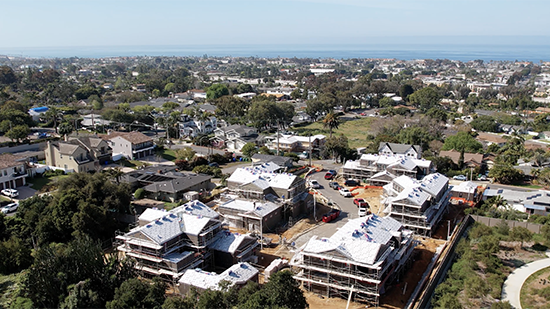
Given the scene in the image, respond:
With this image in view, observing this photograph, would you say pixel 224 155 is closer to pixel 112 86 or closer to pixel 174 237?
pixel 174 237

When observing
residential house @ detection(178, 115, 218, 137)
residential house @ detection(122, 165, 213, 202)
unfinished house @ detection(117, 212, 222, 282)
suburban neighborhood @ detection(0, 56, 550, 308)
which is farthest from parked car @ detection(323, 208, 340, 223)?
residential house @ detection(178, 115, 218, 137)

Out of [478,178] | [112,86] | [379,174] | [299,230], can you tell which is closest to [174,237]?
[299,230]

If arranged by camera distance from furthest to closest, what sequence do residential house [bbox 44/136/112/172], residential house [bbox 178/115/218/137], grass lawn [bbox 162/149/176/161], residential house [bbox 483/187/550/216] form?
1. residential house [bbox 178/115/218/137]
2. grass lawn [bbox 162/149/176/161]
3. residential house [bbox 44/136/112/172]
4. residential house [bbox 483/187/550/216]

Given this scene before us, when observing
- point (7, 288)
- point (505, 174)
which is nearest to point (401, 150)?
point (505, 174)

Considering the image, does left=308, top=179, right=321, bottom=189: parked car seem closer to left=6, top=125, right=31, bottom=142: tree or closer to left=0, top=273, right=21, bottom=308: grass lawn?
left=0, top=273, right=21, bottom=308: grass lawn

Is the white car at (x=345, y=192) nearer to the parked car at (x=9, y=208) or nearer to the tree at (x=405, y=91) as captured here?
the parked car at (x=9, y=208)

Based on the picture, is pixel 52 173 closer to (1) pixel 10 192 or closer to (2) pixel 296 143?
(1) pixel 10 192

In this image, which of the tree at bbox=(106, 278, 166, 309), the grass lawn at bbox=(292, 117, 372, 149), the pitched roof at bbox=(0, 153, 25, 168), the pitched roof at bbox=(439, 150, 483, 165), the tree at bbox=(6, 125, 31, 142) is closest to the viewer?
the tree at bbox=(106, 278, 166, 309)
